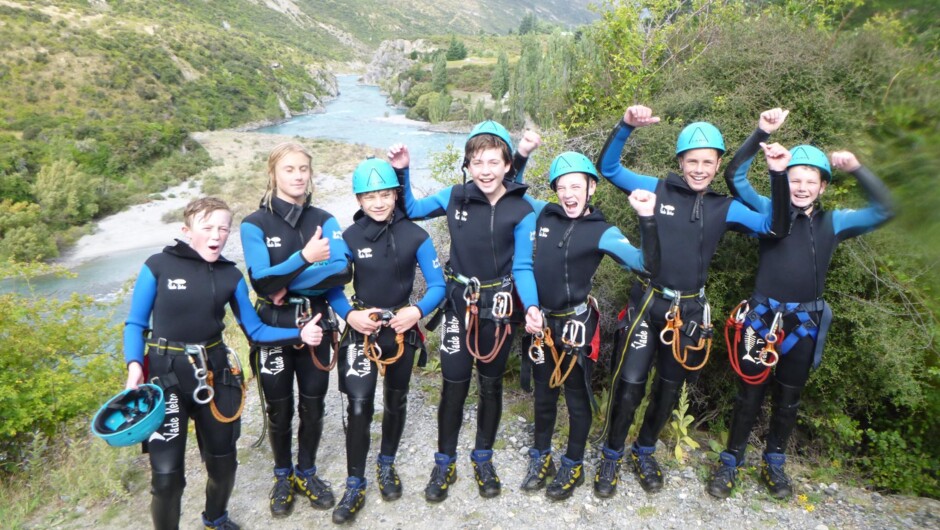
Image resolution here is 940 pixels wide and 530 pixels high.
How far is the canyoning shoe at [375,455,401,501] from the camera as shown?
4.18 metres

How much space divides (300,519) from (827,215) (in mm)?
4664

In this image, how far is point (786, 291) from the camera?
3.86 m

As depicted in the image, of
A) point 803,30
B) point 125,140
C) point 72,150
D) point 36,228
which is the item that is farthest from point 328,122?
point 803,30

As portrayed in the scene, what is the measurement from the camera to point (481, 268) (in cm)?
392

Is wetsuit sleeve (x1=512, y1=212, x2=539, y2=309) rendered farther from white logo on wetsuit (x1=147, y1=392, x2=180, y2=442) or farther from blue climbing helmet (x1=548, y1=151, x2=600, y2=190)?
white logo on wetsuit (x1=147, y1=392, x2=180, y2=442)

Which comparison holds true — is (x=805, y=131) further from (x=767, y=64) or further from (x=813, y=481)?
(x=813, y=481)

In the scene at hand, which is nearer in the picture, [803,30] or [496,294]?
[496,294]

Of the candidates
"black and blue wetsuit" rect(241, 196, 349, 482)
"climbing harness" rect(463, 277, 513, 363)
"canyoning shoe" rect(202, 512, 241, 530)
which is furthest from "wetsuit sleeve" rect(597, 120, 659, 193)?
"canyoning shoe" rect(202, 512, 241, 530)

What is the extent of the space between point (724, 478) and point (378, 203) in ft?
11.9

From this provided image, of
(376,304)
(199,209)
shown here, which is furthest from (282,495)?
(199,209)

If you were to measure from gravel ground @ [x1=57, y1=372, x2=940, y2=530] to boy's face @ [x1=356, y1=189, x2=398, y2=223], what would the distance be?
2.34 meters

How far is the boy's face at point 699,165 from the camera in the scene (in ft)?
12.5

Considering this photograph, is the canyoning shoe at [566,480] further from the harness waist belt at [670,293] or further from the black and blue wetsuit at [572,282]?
the harness waist belt at [670,293]

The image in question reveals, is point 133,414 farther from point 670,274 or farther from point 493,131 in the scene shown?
point 670,274
